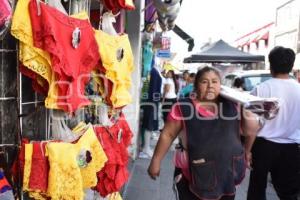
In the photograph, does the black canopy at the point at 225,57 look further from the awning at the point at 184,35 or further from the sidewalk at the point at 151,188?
the sidewalk at the point at 151,188

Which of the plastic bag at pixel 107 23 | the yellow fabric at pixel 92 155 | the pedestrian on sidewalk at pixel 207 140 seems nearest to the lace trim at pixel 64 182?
the yellow fabric at pixel 92 155

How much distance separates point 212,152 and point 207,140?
0.31 feet

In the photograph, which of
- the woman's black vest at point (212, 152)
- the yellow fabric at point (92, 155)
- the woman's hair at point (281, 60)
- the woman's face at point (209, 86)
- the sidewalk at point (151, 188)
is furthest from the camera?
the sidewalk at point (151, 188)

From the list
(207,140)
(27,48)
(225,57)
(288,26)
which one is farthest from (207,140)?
(288,26)

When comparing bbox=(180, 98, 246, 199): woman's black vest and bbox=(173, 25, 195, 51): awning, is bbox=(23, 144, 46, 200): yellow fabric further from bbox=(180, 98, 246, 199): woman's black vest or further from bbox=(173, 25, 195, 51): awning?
bbox=(173, 25, 195, 51): awning

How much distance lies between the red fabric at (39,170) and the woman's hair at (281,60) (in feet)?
8.19

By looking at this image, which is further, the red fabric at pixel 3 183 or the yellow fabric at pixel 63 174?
the yellow fabric at pixel 63 174

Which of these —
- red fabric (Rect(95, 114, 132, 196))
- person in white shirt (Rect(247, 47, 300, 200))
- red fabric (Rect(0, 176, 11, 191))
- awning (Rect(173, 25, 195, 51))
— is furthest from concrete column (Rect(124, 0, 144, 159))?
awning (Rect(173, 25, 195, 51))

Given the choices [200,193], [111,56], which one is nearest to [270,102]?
[200,193]

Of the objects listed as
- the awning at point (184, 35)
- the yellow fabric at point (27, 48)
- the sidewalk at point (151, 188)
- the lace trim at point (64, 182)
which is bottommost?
the sidewalk at point (151, 188)

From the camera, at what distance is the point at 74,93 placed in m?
2.83

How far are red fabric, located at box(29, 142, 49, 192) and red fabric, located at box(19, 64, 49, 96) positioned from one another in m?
0.34

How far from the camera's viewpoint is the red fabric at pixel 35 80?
8.82 ft

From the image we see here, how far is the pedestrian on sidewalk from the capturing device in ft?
10.9
